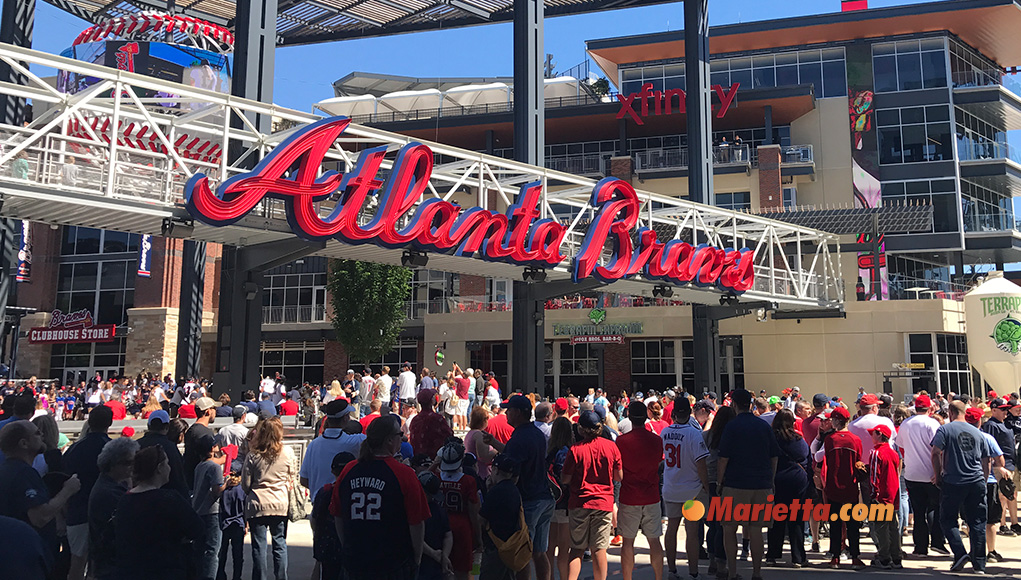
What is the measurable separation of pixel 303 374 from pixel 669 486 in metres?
41.8

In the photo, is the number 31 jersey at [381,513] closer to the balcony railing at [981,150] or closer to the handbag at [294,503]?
the handbag at [294,503]

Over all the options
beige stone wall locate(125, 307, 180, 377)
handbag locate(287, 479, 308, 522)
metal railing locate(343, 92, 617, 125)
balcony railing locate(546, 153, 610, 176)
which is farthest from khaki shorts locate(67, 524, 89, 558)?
metal railing locate(343, 92, 617, 125)

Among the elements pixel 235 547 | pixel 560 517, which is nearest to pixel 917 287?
pixel 560 517

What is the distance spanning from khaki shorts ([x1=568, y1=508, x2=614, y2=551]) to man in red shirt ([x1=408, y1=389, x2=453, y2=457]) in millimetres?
1781

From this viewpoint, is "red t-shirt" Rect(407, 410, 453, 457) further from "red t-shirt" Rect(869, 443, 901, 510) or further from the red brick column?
the red brick column

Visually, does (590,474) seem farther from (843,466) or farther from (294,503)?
(843,466)

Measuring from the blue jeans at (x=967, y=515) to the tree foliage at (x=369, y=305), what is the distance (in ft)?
111

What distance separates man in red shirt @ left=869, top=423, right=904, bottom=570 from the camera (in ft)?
31.8

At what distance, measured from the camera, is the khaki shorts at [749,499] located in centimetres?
870

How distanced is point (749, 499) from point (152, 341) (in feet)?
146

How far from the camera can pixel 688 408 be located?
29.4ft

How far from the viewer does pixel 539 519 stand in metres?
7.82

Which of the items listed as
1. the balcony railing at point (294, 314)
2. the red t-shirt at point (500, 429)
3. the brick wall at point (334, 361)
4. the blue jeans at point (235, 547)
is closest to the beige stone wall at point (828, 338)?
the brick wall at point (334, 361)

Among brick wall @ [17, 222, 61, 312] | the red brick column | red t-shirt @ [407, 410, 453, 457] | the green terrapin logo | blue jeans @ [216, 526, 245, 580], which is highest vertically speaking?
the red brick column
